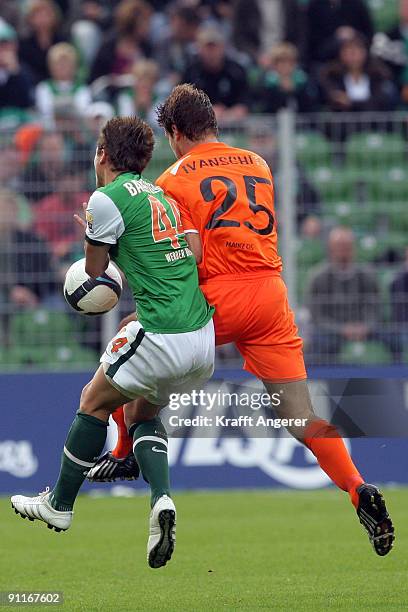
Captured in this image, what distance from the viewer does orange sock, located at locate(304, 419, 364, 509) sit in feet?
24.0

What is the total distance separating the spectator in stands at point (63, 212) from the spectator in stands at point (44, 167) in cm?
7

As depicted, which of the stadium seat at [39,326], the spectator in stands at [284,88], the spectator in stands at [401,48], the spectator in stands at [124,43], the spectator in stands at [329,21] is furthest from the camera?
the spectator in stands at [329,21]

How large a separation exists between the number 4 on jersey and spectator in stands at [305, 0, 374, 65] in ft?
32.6

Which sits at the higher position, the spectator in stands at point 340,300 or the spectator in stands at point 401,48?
the spectator in stands at point 401,48

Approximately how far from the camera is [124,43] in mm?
16172

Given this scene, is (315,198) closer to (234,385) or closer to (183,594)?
(234,385)

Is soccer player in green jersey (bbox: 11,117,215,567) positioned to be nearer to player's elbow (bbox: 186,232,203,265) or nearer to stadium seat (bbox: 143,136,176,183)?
player's elbow (bbox: 186,232,203,265)

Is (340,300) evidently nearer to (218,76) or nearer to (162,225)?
(218,76)

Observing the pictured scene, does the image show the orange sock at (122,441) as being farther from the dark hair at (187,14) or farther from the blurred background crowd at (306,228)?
the dark hair at (187,14)

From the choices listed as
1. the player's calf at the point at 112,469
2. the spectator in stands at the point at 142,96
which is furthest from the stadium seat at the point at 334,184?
the player's calf at the point at 112,469

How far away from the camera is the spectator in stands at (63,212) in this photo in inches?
516

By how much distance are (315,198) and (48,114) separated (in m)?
2.78

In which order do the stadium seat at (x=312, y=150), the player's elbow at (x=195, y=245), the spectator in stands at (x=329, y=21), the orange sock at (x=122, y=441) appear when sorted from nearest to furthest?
the player's elbow at (x=195, y=245) < the orange sock at (x=122, y=441) < the stadium seat at (x=312, y=150) < the spectator in stands at (x=329, y=21)

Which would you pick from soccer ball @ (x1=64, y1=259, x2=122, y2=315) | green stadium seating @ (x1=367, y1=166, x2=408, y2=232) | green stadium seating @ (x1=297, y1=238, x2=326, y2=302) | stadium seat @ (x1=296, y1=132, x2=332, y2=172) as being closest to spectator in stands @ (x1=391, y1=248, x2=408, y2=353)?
green stadium seating @ (x1=367, y1=166, x2=408, y2=232)
